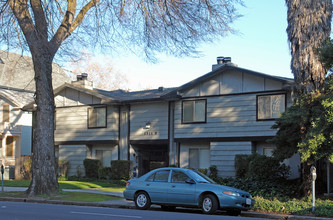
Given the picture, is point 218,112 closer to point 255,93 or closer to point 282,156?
point 255,93

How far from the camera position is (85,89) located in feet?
100

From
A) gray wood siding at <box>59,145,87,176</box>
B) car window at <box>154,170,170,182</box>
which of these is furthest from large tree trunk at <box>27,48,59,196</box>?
gray wood siding at <box>59,145,87,176</box>

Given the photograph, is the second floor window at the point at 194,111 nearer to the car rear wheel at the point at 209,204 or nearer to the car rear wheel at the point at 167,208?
the car rear wheel at the point at 167,208

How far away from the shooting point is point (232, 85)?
82.8 feet

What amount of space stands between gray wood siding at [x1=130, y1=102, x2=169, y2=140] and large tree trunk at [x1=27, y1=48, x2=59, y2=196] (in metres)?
9.95

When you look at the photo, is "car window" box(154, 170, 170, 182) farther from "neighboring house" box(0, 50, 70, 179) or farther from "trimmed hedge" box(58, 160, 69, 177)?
"neighboring house" box(0, 50, 70, 179)

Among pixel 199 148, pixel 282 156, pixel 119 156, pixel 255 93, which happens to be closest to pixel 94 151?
pixel 119 156

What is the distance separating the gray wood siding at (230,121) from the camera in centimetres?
2423

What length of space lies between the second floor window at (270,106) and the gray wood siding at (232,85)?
0.48 m

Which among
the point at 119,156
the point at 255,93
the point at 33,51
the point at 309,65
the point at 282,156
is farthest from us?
the point at 119,156

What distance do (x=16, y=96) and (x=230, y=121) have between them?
21.7 m

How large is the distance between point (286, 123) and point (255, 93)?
797 centimetres

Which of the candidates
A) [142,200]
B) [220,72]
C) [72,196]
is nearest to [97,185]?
[72,196]

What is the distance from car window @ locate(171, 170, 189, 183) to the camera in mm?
14828
